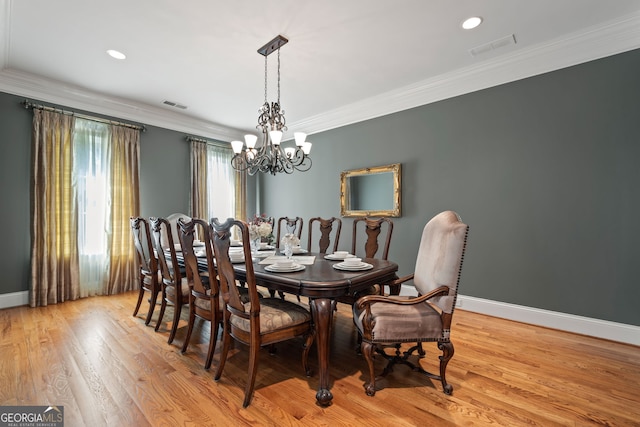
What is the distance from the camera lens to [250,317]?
5.80 ft

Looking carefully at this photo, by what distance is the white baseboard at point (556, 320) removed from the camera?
2568 millimetres

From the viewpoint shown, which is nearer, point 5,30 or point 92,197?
point 5,30

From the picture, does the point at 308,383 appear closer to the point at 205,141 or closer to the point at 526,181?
the point at 526,181

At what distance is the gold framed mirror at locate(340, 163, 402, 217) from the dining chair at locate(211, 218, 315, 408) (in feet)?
8.09

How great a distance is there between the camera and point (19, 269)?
139 inches

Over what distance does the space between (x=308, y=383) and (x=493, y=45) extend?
3.54 meters

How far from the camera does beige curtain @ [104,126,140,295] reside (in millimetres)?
4156

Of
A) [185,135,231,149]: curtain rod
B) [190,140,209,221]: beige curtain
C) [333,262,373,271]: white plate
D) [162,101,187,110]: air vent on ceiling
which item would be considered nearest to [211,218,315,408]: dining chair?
[333,262,373,271]: white plate

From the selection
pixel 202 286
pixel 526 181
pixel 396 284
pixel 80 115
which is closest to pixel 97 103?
pixel 80 115

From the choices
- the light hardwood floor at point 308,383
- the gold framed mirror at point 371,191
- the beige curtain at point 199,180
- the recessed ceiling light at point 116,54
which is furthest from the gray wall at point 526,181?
the beige curtain at point 199,180

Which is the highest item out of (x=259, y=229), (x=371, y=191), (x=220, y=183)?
(x=220, y=183)

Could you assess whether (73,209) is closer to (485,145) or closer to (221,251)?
(221,251)

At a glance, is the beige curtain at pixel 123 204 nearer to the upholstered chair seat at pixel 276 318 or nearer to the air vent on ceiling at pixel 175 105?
the air vent on ceiling at pixel 175 105

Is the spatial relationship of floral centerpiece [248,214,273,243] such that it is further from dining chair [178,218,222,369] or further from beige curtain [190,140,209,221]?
beige curtain [190,140,209,221]
